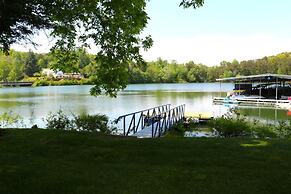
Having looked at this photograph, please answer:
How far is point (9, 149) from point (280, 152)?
210 inches

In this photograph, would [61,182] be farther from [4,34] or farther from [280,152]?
[280,152]

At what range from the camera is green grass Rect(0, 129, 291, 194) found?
17.9 ft

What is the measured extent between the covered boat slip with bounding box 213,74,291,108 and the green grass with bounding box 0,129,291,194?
34357mm

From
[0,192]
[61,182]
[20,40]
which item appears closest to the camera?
[0,192]

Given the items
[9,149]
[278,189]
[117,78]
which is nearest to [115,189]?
[278,189]

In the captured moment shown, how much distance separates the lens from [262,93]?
5194 cm

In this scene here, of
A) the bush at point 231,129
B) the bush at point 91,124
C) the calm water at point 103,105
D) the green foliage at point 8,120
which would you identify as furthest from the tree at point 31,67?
the bush at point 231,129

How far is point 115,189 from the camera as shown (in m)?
5.32

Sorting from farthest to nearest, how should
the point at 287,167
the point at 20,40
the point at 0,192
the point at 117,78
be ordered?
the point at 117,78, the point at 20,40, the point at 287,167, the point at 0,192

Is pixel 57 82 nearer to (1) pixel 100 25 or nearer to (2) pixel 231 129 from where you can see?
(2) pixel 231 129

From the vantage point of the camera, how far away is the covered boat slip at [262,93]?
140 feet

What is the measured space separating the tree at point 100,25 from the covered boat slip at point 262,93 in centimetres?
3386

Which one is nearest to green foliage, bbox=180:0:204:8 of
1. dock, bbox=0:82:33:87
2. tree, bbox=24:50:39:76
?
dock, bbox=0:82:33:87

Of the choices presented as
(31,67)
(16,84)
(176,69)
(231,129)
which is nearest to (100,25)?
(231,129)
